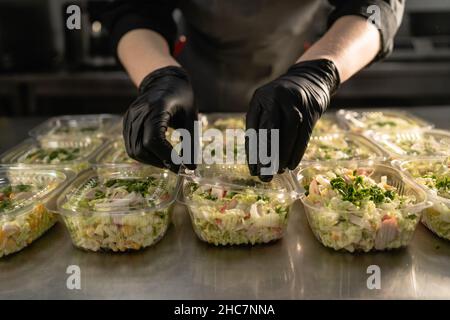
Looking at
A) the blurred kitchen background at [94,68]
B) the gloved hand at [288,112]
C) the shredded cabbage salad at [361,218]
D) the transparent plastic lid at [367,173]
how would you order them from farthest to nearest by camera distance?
the blurred kitchen background at [94,68]
the transparent plastic lid at [367,173]
the gloved hand at [288,112]
the shredded cabbage salad at [361,218]

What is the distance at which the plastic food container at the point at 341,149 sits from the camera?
73.8 inches

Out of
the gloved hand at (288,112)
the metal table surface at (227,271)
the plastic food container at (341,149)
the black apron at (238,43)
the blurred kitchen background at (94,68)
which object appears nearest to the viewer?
the metal table surface at (227,271)

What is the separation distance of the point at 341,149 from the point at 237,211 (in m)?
0.80

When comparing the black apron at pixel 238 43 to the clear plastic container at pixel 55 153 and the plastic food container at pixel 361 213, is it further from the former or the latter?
the plastic food container at pixel 361 213

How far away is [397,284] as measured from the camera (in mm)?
1237

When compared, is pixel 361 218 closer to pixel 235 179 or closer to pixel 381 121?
pixel 235 179

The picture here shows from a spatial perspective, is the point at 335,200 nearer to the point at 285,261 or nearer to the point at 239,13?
the point at 285,261

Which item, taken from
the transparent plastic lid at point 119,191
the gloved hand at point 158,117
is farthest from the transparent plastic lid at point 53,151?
the gloved hand at point 158,117

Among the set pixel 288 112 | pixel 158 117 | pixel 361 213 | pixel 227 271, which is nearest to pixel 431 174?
pixel 361 213

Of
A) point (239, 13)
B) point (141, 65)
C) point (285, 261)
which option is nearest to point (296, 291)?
point (285, 261)

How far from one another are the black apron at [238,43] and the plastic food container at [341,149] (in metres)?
0.74

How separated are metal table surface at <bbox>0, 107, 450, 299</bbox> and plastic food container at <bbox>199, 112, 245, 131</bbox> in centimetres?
99
